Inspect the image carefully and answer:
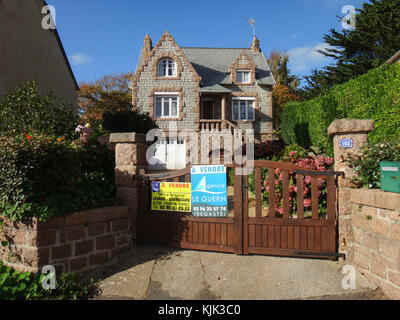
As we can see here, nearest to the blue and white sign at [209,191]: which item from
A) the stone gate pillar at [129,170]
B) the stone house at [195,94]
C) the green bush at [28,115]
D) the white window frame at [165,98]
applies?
the stone gate pillar at [129,170]

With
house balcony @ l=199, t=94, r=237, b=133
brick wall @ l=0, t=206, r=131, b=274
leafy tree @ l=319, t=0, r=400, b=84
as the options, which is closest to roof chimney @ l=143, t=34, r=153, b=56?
house balcony @ l=199, t=94, r=237, b=133

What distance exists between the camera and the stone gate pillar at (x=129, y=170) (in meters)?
4.59

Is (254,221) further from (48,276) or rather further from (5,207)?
(5,207)

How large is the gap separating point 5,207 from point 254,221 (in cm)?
371

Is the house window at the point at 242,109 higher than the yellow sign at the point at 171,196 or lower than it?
higher

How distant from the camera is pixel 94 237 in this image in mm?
3951

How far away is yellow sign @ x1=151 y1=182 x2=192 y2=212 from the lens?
435 cm

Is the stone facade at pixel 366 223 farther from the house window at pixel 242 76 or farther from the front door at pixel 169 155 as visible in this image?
the house window at pixel 242 76

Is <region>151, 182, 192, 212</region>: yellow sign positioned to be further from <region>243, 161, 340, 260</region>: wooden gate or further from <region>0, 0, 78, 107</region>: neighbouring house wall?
<region>0, 0, 78, 107</region>: neighbouring house wall

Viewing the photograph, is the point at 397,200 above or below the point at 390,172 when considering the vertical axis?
below

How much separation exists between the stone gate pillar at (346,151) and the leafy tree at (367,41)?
15431mm

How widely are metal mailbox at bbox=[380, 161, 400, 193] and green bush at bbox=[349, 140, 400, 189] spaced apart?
0.32 metres
